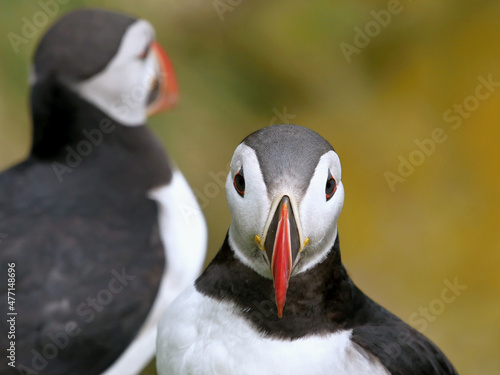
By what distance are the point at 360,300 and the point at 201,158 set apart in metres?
2.99

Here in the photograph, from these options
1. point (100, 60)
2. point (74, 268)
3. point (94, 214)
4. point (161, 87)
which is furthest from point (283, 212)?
point (161, 87)

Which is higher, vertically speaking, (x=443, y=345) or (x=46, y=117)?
(x=46, y=117)

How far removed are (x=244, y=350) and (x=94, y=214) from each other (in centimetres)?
127

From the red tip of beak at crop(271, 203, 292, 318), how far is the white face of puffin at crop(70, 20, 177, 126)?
1732 millimetres

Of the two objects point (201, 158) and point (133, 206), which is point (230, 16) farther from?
point (133, 206)

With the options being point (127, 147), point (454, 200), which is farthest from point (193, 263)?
point (454, 200)

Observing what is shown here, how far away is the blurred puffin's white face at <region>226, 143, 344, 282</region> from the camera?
58.6 inches

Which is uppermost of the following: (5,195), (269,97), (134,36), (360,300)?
(360,300)

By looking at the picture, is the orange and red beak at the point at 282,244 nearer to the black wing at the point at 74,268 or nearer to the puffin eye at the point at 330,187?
the puffin eye at the point at 330,187

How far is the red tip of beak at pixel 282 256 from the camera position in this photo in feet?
4.80

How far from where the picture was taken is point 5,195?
2.81 metres

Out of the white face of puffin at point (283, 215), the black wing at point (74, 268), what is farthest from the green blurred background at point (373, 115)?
the white face of puffin at point (283, 215)

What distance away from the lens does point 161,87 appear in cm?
340

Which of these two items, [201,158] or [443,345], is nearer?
[443,345]
